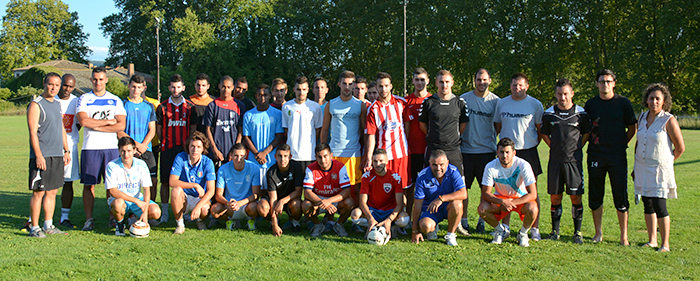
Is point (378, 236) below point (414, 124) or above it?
below

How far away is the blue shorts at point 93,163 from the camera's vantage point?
249 inches

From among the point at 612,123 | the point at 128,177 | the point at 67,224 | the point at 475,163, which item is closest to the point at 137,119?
the point at 128,177

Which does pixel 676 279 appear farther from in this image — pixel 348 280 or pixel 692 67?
pixel 692 67

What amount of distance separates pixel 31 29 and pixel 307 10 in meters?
40.9

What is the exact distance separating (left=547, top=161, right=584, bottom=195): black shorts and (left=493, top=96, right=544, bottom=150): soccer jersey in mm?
410

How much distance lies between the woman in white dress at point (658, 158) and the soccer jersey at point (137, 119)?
5972 millimetres

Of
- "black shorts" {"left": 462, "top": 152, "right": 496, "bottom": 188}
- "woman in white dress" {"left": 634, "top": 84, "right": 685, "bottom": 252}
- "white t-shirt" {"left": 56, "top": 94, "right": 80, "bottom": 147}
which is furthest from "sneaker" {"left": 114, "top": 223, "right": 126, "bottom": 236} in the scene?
"woman in white dress" {"left": 634, "top": 84, "right": 685, "bottom": 252}

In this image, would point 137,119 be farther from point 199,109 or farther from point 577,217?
point 577,217

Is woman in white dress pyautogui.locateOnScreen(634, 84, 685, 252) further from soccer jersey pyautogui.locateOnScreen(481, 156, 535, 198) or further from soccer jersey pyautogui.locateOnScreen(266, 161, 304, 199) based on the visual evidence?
soccer jersey pyautogui.locateOnScreen(266, 161, 304, 199)

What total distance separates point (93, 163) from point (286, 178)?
242 centimetres

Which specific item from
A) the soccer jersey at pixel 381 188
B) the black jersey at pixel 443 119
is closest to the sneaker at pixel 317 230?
the soccer jersey at pixel 381 188

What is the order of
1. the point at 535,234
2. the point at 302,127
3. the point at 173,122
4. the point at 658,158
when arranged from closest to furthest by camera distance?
the point at 658,158 → the point at 535,234 → the point at 302,127 → the point at 173,122

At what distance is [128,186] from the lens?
20.1 ft

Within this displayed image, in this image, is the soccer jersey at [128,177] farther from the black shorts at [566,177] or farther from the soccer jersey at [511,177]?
the black shorts at [566,177]
